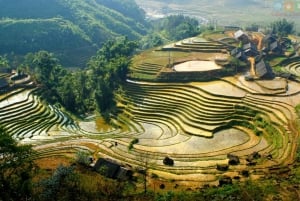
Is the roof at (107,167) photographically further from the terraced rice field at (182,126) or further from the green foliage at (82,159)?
the terraced rice field at (182,126)

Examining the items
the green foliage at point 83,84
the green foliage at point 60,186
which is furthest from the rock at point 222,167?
the green foliage at point 83,84

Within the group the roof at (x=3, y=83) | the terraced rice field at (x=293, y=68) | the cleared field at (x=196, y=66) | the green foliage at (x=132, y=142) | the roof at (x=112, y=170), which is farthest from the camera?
the terraced rice field at (x=293, y=68)

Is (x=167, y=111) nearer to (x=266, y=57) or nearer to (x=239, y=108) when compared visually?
(x=239, y=108)

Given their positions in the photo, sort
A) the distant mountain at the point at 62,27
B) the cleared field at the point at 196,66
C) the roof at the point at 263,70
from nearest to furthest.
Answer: the roof at the point at 263,70 < the cleared field at the point at 196,66 < the distant mountain at the point at 62,27

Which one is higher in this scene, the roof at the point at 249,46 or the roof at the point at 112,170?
the roof at the point at 249,46

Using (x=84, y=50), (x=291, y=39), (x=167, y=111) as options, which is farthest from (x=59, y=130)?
(x=84, y=50)

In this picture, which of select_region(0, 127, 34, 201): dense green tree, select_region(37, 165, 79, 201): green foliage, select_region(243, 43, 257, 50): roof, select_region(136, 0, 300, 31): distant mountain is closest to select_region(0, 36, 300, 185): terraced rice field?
select_region(37, 165, 79, 201): green foliage

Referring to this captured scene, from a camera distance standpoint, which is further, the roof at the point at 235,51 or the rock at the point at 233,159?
the roof at the point at 235,51

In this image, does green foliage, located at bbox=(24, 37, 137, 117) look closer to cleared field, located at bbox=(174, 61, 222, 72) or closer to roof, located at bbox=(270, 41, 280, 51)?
cleared field, located at bbox=(174, 61, 222, 72)

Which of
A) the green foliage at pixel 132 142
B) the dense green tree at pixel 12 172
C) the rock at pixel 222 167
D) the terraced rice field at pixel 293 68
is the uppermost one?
the dense green tree at pixel 12 172
